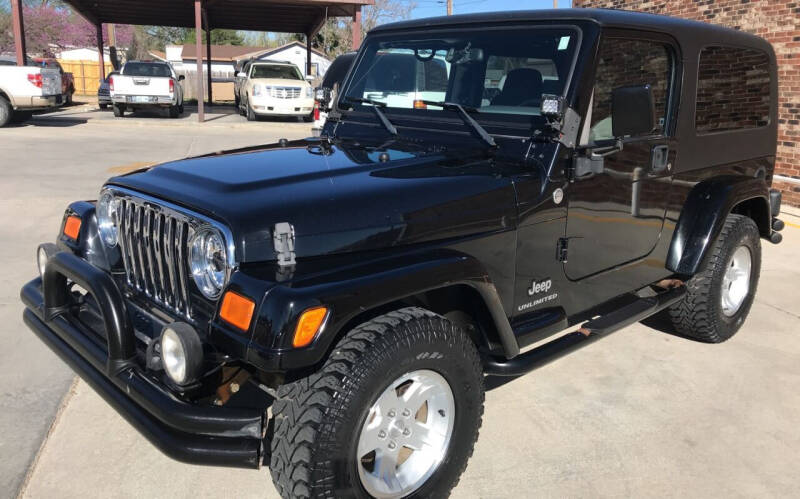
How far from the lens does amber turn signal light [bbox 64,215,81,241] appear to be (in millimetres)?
3080

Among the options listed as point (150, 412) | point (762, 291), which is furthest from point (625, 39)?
point (762, 291)

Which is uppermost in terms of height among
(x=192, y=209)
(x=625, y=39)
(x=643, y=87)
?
(x=625, y=39)

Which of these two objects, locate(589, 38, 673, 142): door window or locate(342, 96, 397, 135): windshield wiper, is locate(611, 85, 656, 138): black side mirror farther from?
locate(342, 96, 397, 135): windshield wiper

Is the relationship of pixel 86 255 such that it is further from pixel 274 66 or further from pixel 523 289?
pixel 274 66

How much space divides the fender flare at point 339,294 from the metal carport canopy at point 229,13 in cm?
1807

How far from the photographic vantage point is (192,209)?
2393 mm

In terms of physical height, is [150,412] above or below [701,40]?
below

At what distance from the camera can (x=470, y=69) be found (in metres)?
3.37

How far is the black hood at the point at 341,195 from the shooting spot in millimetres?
2312

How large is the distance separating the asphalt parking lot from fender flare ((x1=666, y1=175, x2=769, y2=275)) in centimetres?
67

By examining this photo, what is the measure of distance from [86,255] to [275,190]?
1125 millimetres

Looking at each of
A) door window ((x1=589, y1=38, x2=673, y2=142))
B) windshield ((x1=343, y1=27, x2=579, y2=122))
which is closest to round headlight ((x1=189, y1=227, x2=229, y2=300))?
windshield ((x1=343, y1=27, x2=579, y2=122))

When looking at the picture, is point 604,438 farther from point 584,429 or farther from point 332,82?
point 332,82

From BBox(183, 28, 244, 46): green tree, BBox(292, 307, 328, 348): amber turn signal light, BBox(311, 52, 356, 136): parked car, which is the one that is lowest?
BBox(292, 307, 328, 348): amber turn signal light
